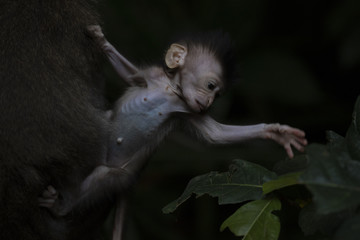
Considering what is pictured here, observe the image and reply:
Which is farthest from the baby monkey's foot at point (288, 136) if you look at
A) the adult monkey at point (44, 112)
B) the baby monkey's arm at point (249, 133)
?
the adult monkey at point (44, 112)

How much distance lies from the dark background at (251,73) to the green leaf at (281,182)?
73.9 inches

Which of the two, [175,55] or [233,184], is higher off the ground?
[175,55]

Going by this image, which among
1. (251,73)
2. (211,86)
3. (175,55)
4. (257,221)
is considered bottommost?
(251,73)

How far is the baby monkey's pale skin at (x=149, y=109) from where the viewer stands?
1937 millimetres

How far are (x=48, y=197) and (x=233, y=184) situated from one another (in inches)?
24.0

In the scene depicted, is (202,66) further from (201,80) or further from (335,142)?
(335,142)

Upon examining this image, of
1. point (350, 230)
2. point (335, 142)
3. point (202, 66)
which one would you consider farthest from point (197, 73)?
point (350, 230)

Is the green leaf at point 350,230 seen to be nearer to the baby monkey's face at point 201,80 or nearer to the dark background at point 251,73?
the baby monkey's face at point 201,80

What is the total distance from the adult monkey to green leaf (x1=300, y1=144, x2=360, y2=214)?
2.86ft

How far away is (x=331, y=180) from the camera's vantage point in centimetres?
123

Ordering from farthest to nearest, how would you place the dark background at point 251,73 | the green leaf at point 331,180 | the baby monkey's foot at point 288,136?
the dark background at point 251,73 < the baby monkey's foot at point 288,136 < the green leaf at point 331,180

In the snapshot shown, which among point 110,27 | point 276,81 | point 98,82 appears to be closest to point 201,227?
point 276,81

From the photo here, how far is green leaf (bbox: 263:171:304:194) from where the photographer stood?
1.35 metres

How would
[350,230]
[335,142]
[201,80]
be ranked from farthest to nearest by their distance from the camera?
[201,80] < [335,142] < [350,230]
